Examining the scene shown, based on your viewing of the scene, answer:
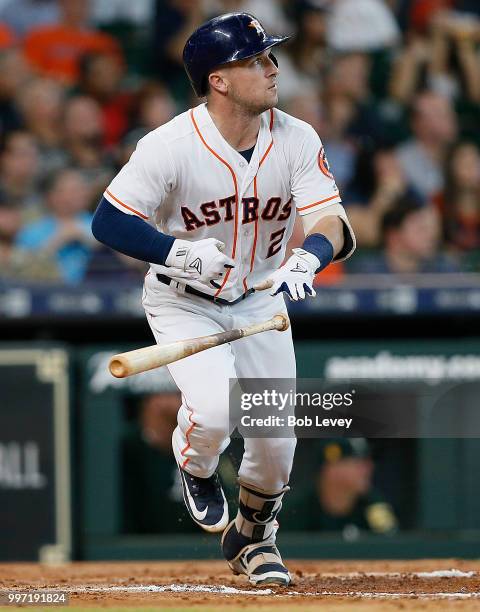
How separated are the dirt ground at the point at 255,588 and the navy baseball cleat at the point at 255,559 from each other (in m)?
0.06

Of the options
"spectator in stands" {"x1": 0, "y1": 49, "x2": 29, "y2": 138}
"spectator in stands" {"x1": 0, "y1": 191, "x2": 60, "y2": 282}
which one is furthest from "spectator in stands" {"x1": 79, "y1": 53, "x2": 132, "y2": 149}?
"spectator in stands" {"x1": 0, "y1": 191, "x2": 60, "y2": 282}

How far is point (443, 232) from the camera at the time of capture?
7.96 meters

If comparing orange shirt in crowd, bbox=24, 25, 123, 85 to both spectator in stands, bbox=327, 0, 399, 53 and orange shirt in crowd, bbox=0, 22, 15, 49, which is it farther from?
spectator in stands, bbox=327, 0, 399, 53

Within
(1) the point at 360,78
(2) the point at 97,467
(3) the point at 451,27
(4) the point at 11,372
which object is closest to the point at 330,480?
(2) the point at 97,467

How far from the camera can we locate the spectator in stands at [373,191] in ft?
25.9

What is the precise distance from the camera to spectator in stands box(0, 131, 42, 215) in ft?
26.2

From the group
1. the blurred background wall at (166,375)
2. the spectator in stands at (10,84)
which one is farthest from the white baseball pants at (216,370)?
the spectator in stands at (10,84)

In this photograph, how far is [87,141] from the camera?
324 inches

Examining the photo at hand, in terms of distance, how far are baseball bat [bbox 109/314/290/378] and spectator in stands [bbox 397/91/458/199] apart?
12.2ft

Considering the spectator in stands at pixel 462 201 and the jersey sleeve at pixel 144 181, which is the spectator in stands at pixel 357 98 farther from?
the jersey sleeve at pixel 144 181

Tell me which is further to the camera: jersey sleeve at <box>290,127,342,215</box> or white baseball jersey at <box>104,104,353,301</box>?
jersey sleeve at <box>290,127,342,215</box>

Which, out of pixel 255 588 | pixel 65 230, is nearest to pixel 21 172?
pixel 65 230

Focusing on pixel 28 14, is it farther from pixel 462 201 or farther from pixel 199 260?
pixel 199 260

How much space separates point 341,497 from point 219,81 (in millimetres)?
3596
